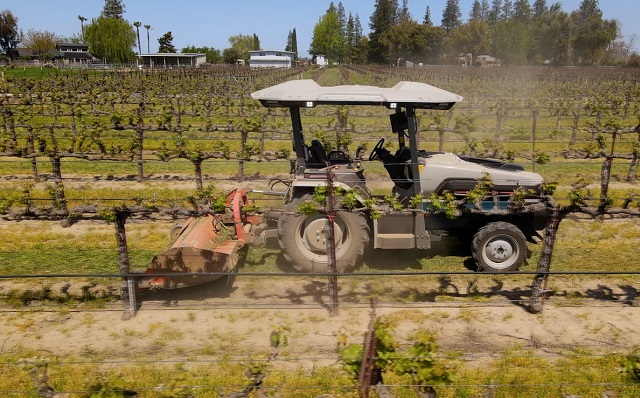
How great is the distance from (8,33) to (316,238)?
340 feet

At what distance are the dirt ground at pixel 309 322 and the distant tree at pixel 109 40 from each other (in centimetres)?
8476

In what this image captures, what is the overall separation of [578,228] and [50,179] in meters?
12.4

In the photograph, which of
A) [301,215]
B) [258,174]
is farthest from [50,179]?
[301,215]

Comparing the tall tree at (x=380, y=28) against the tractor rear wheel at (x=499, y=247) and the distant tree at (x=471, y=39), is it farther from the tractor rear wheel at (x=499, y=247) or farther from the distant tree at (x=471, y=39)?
the tractor rear wheel at (x=499, y=247)

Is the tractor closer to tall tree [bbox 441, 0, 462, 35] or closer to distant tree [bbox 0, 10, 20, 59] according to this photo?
distant tree [bbox 0, 10, 20, 59]

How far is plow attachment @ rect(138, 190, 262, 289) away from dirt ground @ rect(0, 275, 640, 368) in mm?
355

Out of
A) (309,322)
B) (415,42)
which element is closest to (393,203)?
(309,322)

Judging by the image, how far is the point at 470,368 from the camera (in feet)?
16.9

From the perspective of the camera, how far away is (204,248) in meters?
6.76

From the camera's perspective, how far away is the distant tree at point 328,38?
407 feet

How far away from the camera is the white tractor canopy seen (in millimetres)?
6555

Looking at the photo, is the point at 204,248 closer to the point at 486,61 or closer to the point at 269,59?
the point at 486,61

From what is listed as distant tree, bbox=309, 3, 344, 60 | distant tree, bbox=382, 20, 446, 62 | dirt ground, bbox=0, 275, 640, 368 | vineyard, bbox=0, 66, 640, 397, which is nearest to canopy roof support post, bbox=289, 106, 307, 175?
vineyard, bbox=0, 66, 640, 397

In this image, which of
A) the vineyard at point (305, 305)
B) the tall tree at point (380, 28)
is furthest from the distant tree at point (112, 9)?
the vineyard at point (305, 305)
